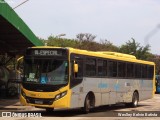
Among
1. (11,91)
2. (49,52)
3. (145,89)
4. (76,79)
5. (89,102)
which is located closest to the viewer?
(49,52)

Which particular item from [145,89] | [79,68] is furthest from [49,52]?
[145,89]

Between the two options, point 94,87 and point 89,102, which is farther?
point 94,87

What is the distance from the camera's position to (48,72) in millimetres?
18266

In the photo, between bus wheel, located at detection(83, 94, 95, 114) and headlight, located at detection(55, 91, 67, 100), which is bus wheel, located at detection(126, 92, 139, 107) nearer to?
bus wheel, located at detection(83, 94, 95, 114)

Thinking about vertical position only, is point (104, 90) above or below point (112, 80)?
below

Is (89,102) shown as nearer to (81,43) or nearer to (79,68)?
(79,68)

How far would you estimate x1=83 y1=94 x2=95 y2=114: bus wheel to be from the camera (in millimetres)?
19938

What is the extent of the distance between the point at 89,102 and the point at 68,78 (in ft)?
8.73

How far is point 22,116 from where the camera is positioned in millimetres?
18297

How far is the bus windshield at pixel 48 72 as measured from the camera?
59.7 feet

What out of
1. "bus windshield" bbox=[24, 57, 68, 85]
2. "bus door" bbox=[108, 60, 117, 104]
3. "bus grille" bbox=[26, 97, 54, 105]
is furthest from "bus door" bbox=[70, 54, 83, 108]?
"bus door" bbox=[108, 60, 117, 104]

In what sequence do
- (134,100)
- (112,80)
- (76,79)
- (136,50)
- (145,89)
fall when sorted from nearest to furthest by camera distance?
(76,79), (112,80), (134,100), (145,89), (136,50)

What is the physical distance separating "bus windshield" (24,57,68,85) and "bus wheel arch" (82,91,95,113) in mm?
2228

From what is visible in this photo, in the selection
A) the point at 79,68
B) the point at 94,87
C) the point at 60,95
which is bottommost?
the point at 60,95
